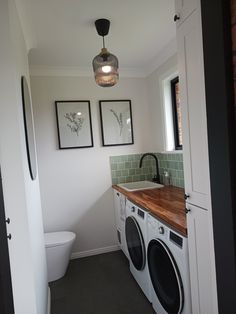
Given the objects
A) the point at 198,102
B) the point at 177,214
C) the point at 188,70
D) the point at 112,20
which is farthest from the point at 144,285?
the point at 112,20

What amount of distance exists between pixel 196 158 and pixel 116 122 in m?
1.98

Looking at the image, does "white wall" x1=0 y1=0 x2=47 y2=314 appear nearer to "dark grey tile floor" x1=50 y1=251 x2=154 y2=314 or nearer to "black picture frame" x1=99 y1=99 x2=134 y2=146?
"dark grey tile floor" x1=50 y1=251 x2=154 y2=314

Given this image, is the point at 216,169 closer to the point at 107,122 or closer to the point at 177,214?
the point at 177,214

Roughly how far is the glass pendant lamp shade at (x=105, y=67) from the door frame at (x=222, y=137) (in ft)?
3.51

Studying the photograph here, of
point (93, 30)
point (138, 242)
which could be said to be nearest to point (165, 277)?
point (138, 242)

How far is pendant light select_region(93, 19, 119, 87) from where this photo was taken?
6.07 feet

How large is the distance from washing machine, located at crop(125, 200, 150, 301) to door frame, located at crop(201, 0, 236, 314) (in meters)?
0.99

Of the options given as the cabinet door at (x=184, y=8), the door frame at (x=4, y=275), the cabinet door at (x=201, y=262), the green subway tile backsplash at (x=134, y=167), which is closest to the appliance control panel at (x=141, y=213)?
the cabinet door at (x=201, y=262)

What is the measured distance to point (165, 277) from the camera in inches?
63.1

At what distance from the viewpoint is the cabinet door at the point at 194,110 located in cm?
108

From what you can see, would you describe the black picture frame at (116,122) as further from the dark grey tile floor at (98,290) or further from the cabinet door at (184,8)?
the cabinet door at (184,8)

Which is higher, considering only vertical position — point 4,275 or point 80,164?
point 80,164

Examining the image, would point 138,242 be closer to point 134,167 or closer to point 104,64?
point 134,167

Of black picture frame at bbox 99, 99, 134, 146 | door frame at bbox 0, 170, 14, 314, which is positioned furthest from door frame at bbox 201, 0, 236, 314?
black picture frame at bbox 99, 99, 134, 146
